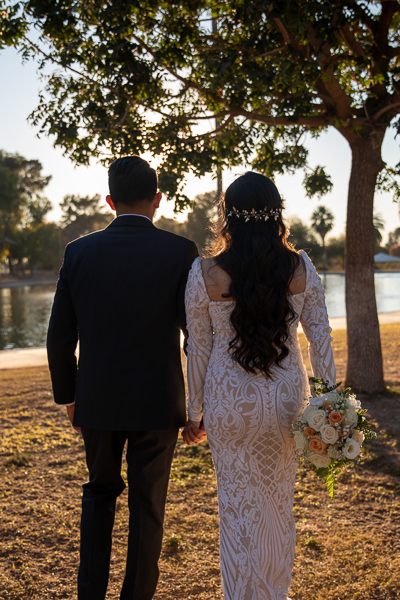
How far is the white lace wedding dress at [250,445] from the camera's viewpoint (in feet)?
6.86

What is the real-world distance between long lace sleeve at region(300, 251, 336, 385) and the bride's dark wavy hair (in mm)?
133

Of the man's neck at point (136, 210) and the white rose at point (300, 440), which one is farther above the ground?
the man's neck at point (136, 210)

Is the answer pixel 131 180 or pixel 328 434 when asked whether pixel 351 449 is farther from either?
pixel 131 180

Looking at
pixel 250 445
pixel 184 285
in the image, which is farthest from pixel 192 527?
pixel 184 285

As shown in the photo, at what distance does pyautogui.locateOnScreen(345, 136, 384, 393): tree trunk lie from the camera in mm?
6098

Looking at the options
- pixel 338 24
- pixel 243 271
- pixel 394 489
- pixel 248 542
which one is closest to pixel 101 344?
pixel 243 271

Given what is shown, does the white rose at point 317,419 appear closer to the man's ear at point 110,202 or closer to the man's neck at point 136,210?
the man's neck at point 136,210

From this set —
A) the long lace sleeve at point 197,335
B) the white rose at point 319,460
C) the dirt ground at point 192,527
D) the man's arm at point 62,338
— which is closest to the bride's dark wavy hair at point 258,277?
the long lace sleeve at point 197,335

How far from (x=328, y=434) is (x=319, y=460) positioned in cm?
14

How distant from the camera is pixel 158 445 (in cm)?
223

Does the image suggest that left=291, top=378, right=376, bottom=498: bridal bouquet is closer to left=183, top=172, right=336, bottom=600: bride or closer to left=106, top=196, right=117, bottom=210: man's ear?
left=183, top=172, right=336, bottom=600: bride

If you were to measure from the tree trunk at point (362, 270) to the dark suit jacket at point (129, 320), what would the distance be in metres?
4.41

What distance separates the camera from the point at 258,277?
2.06 meters

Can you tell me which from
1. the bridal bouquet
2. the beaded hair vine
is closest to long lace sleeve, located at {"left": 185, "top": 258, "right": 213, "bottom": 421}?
the beaded hair vine
